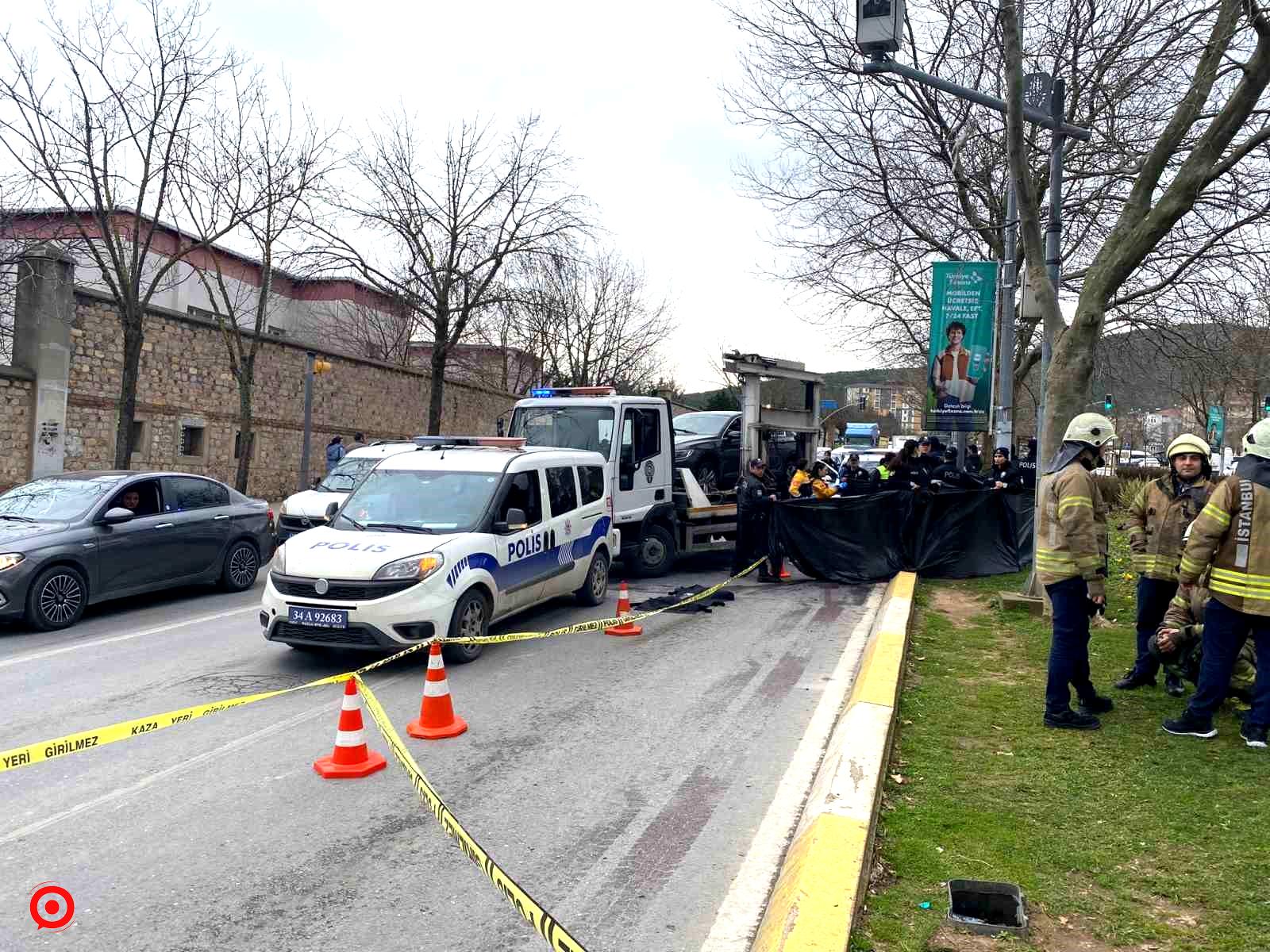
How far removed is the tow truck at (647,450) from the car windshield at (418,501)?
279 centimetres

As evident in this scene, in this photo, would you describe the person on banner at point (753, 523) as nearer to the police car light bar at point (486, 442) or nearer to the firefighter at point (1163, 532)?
the police car light bar at point (486, 442)

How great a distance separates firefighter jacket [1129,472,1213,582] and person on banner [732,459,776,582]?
685 cm

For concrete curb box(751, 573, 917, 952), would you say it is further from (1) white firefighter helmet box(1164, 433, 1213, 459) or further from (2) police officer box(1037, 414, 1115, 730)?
(1) white firefighter helmet box(1164, 433, 1213, 459)

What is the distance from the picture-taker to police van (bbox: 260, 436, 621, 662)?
24.8ft

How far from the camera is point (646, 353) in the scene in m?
45.8

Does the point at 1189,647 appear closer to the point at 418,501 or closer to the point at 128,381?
the point at 418,501

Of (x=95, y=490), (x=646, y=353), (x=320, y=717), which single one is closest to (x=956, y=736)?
(x=320, y=717)

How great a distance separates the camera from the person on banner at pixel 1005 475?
1487 cm

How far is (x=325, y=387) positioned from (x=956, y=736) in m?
25.6

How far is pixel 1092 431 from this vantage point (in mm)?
6133

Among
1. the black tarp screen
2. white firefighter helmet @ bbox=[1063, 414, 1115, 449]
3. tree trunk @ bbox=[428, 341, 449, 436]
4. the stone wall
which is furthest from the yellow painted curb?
tree trunk @ bbox=[428, 341, 449, 436]

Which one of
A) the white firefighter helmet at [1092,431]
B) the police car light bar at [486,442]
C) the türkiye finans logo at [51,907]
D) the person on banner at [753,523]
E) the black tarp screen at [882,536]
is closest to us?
the türkiye finans logo at [51,907]

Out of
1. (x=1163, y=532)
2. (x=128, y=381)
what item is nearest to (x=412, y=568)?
(x=1163, y=532)

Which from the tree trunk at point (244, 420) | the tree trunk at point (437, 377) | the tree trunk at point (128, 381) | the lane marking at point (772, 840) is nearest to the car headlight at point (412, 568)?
the lane marking at point (772, 840)
